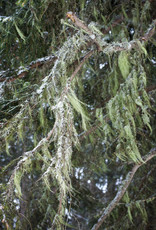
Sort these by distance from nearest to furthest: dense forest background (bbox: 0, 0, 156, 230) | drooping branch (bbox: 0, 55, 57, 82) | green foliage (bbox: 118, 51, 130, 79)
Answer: dense forest background (bbox: 0, 0, 156, 230), green foliage (bbox: 118, 51, 130, 79), drooping branch (bbox: 0, 55, 57, 82)

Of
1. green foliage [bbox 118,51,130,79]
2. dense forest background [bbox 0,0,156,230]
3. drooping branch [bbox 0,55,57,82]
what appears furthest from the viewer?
drooping branch [bbox 0,55,57,82]

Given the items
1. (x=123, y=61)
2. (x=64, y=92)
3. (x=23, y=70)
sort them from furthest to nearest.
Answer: (x=23, y=70) < (x=123, y=61) < (x=64, y=92)

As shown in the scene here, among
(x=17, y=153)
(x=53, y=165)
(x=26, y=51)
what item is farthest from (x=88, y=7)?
(x=17, y=153)

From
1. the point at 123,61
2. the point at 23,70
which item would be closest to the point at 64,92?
the point at 123,61

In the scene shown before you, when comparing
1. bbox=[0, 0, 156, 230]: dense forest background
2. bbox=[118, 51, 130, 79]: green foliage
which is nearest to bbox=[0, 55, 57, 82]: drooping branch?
bbox=[0, 0, 156, 230]: dense forest background

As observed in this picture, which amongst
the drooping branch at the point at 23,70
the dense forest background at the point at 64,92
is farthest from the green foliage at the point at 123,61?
the drooping branch at the point at 23,70

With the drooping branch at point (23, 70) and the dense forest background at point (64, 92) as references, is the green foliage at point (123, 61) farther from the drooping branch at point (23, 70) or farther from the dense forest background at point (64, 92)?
the drooping branch at point (23, 70)

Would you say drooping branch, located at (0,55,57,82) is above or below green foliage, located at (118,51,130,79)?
above

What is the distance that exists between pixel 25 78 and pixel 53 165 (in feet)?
4.64

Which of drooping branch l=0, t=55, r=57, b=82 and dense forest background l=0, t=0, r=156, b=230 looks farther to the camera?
drooping branch l=0, t=55, r=57, b=82

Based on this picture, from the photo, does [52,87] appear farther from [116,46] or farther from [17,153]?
[17,153]

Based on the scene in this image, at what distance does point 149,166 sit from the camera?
4000 millimetres

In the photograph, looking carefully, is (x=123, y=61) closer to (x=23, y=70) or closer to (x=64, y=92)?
(x=64, y=92)

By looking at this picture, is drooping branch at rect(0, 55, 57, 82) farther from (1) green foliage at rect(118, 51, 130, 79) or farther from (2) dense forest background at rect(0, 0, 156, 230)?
(1) green foliage at rect(118, 51, 130, 79)
